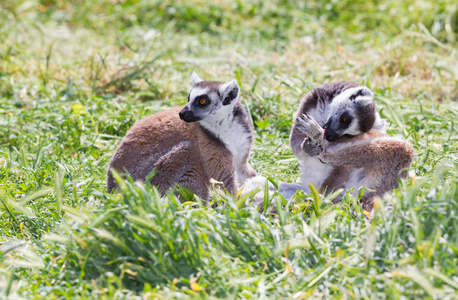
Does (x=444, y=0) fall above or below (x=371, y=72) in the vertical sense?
above

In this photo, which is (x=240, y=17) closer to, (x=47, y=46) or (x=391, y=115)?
(x=47, y=46)

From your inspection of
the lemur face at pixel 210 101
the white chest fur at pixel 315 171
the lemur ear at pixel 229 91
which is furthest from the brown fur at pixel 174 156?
the white chest fur at pixel 315 171

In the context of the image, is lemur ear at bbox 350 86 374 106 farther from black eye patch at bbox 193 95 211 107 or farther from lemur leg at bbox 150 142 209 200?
lemur leg at bbox 150 142 209 200

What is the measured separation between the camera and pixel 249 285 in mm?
2354

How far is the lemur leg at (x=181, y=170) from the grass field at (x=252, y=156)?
45 cm

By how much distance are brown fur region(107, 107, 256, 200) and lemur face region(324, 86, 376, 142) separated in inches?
31.7

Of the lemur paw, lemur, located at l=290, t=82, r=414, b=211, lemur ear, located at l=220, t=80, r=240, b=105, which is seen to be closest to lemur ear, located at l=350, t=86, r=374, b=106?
lemur, located at l=290, t=82, r=414, b=211

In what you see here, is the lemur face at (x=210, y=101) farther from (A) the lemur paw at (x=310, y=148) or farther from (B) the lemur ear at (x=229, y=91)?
(A) the lemur paw at (x=310, y=148)

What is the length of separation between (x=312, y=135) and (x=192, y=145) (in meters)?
0.87

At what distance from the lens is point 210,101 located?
12.3ft

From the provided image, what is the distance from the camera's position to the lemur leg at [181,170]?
361cm

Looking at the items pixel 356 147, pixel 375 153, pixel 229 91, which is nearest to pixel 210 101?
pixel 229 91

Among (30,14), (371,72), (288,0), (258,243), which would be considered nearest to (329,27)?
(288,0)

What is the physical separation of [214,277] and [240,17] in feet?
26.4
